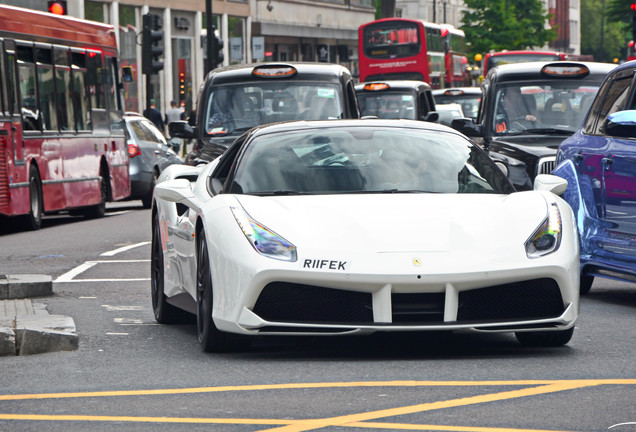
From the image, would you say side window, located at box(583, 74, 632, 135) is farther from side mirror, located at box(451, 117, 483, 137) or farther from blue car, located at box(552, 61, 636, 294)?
side mirror, located at box(451, 117, 483, 137)

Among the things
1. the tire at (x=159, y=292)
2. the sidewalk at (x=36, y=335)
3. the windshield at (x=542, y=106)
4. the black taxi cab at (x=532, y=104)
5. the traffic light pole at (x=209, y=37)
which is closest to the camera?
the sidewalk at (x=36, y=335)

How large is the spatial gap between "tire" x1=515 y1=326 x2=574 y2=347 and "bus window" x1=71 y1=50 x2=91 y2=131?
15.7 meters

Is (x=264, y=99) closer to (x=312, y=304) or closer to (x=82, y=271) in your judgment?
(x=82, y=271)

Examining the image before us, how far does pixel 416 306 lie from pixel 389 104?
20.9 m

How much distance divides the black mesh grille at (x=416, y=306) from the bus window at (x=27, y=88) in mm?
13699

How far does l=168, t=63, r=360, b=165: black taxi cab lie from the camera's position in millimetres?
17172

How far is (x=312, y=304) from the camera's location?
746 centimetres

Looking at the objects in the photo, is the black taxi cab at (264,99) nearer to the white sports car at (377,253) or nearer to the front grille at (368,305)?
the white sports car at (377,253)

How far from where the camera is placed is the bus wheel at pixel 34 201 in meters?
20.6

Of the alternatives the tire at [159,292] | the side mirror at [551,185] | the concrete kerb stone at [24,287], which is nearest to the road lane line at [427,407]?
the side mirror at [551,185]

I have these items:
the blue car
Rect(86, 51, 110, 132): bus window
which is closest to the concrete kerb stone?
the blue car

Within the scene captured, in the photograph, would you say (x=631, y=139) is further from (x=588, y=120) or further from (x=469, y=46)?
(x=469, y=46)

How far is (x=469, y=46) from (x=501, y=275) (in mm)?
90976

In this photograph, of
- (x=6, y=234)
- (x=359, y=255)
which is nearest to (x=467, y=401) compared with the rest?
(x=359, y=255)
